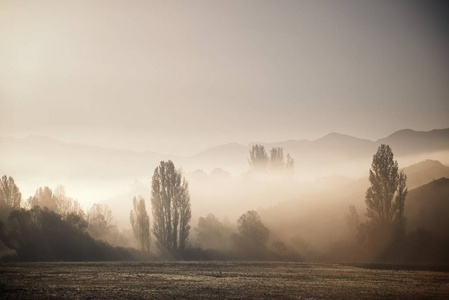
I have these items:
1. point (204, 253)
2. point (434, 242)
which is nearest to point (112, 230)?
point (204, 253)

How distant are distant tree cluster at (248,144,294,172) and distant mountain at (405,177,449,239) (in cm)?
7613

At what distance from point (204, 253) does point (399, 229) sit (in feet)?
148

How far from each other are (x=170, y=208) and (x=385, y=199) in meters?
54.0

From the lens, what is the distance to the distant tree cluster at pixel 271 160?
618ft

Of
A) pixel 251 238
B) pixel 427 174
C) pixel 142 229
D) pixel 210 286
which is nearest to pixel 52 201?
pixel 142 229

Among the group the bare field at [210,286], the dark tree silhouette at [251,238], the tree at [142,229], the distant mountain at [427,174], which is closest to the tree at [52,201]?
the tree at [142,229]

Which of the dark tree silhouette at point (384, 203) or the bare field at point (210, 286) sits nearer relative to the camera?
the bare field at point (210, 286)

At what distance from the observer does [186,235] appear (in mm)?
96062

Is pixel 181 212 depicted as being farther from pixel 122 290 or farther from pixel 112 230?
pixel 122 290

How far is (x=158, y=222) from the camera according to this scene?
98.1 meters

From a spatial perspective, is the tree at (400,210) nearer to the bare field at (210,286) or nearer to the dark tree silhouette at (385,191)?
the dark tree silhouette at (385,191)

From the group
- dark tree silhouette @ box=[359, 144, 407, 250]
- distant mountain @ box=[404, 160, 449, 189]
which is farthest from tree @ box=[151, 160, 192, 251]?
distant mountain @ box=[404, 160, 449, 189]

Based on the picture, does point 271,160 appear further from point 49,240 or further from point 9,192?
point 49,240

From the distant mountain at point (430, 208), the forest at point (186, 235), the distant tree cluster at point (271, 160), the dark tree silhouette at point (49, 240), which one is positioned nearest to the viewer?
the dark tree silhouette at point (49, 240)
